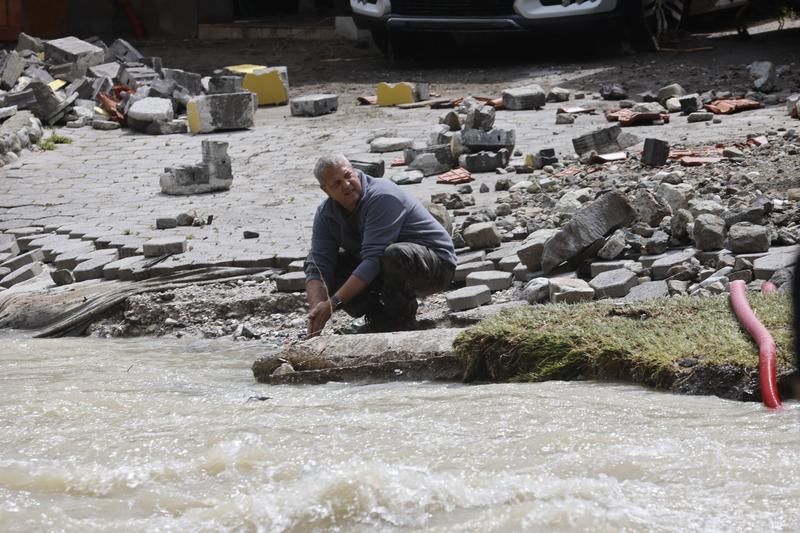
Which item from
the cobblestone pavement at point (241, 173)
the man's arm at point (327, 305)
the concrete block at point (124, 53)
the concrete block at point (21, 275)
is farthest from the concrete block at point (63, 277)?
the concrete block at point (124, 53)

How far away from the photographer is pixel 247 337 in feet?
24.0

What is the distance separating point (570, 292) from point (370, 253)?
3.98ft

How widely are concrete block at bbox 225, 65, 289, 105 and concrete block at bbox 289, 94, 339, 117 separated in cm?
93

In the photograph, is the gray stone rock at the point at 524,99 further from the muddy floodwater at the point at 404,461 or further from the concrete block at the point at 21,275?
the muddy floodwater at the point at 404,461

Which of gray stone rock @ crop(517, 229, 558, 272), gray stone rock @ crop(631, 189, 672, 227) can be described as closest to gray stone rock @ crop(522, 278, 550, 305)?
gray stone rock @ crop(517, 229, 558, 272)

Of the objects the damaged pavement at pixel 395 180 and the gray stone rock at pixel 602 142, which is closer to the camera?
the damaged pavement at pixel 395 180

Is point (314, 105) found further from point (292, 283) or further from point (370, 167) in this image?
point (292, 283)

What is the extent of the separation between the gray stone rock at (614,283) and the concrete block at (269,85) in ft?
29.3

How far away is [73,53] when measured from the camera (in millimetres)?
16000

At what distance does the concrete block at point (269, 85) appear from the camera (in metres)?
15.1

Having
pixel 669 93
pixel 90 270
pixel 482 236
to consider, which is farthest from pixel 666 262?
pixel 669 93

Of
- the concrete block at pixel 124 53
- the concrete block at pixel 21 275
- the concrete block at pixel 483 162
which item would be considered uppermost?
the concrete block at pixel 124 53

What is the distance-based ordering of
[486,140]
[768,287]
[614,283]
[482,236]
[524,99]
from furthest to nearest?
[524,99] < [486,140] < [482,236] < [614,283] < [768,287]

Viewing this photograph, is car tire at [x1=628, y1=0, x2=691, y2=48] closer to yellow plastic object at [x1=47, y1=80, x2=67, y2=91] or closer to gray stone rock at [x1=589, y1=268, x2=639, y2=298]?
yellow plastic object at [x1=47, y1=80, x2=67, y2=91]
